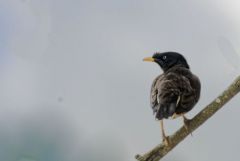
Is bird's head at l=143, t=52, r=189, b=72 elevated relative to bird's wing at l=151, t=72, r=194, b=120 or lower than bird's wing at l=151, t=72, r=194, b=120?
elevated

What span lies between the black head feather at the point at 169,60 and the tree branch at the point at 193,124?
128 cm

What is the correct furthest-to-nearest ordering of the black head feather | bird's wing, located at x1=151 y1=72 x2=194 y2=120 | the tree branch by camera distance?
the black head feather
bird's wing, located at x1=151 y1=72 x2=194 y2=120
the tree branch

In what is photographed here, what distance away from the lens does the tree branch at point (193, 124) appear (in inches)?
79.7

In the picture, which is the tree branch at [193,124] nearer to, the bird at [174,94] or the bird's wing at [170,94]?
the bird at [174,94]

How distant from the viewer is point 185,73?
3.09 meters

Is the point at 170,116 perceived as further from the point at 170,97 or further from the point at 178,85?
the point at 178,85

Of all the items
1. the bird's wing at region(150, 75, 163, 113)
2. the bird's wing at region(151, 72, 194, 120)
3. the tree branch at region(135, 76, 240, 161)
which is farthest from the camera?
the bird's wing at region(150, 75, 163, 113)

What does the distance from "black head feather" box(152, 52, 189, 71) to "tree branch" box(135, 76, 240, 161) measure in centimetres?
128

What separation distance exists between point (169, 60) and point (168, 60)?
12 millimetres

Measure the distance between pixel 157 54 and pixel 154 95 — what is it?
956 millimetres

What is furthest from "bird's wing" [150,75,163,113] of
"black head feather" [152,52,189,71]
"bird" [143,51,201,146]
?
"black head feather" [152,52,189,71]

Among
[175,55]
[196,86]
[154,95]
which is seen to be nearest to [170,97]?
[154,95]

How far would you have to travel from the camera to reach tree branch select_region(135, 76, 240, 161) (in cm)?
203

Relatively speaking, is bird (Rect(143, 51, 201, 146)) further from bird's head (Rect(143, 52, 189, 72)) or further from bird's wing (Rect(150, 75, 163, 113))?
bird's head (Rect(143, 52, 189, 72))
